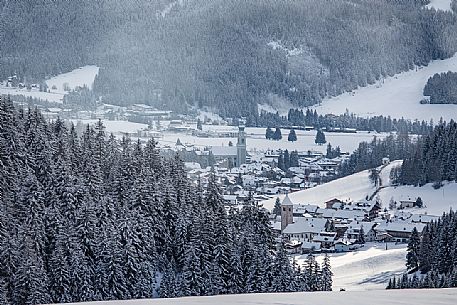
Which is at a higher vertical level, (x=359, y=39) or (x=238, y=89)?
(x=359, y=39)

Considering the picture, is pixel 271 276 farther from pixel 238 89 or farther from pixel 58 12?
pixel 58 12

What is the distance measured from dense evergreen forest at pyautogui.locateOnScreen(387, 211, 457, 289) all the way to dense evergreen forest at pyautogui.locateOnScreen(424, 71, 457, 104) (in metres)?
70.9

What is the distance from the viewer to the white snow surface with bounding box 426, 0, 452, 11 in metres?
122

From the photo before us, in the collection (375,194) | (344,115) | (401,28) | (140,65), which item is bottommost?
(375,194)

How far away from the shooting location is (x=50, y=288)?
1249cm

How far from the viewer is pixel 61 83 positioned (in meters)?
89.8

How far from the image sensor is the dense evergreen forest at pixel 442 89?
Answer: 94369 mm

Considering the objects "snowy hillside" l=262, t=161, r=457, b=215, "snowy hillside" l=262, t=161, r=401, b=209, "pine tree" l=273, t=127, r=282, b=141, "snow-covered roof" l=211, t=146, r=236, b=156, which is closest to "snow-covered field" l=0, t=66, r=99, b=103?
"snow-covered roof" l=211, t=146, r=236, b=156

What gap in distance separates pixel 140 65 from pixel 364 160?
51.6m

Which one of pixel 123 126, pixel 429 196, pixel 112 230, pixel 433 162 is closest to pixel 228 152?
pixel 123 126

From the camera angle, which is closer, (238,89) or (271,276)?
(271,276)

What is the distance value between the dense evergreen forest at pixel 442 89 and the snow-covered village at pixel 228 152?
1.05ft

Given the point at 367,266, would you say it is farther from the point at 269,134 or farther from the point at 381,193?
the point at 269,134

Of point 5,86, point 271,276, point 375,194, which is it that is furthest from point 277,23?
point 271,276
